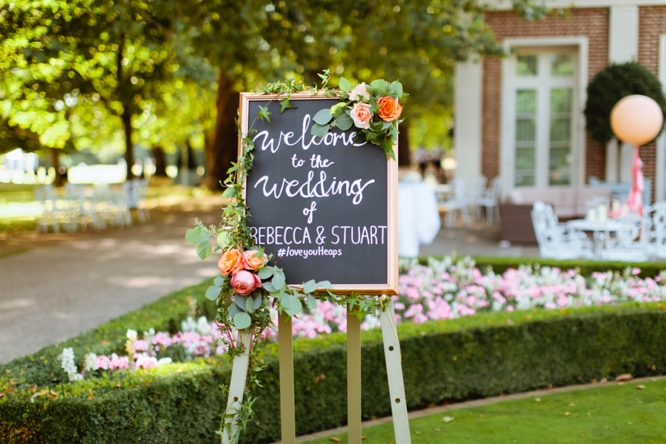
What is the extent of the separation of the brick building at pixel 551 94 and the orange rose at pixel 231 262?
1122 cm

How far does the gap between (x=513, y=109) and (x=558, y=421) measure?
10.8 meters

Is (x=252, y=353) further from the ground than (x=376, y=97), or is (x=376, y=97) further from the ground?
(x=376, y=97)

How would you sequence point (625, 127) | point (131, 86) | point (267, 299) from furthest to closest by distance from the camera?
point (131, 86), point (625, 127), point (267, 299)

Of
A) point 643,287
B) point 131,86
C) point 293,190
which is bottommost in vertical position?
point 643,287

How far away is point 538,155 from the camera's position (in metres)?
Result: 13.7

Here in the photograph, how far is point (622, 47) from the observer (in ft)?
42.0

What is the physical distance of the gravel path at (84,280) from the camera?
223 inches

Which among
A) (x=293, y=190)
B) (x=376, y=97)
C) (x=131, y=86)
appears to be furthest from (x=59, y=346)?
(x=131, y=86)

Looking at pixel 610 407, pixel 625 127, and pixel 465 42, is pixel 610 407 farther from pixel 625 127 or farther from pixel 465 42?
pixel 465 42

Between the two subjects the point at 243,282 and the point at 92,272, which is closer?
the point at 243,282

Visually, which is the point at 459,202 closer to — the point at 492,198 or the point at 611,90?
the point at 492,198

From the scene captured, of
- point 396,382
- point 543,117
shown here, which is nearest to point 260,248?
point 396,382

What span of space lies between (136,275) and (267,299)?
5.77 meters

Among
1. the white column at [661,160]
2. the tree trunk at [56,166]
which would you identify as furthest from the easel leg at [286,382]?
the tree trunk at [56,166]
